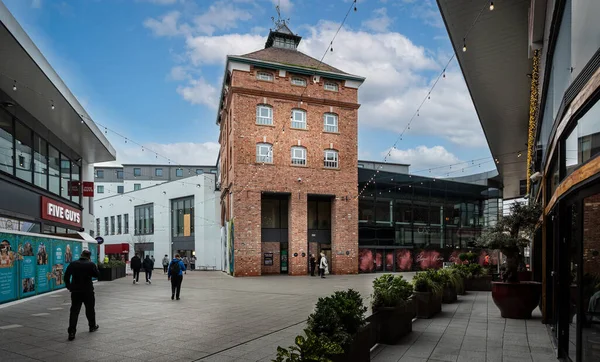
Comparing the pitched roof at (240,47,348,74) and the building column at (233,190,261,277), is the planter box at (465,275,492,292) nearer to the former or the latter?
the building column at (233,190,261,277)

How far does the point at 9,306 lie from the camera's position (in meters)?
12.6

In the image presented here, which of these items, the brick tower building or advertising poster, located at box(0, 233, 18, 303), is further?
the brick tower building

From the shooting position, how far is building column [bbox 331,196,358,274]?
97.0ft

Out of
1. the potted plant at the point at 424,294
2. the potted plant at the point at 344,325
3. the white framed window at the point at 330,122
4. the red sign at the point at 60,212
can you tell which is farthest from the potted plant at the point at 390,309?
the white framed window at the point at 330,122

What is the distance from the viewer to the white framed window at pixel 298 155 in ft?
94.0

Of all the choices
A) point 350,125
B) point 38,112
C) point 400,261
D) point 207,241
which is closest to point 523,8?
point 38,112

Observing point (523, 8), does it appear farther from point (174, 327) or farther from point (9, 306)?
point (9, 306)

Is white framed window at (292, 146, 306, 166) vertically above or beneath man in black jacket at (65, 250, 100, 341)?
above

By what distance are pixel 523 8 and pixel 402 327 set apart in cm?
845

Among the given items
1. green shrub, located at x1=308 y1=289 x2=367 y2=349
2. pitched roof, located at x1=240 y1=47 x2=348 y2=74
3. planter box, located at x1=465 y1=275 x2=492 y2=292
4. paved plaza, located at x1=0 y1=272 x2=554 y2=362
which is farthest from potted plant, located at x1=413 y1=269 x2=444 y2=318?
pitched roof, located at x1=240 y1=47 x2=348 y2=74

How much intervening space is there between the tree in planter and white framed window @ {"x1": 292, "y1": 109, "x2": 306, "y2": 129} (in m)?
18.2

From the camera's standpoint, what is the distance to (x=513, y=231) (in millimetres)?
11625

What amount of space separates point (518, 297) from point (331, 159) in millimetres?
20483

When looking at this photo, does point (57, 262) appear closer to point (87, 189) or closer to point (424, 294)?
point (87, 189)
